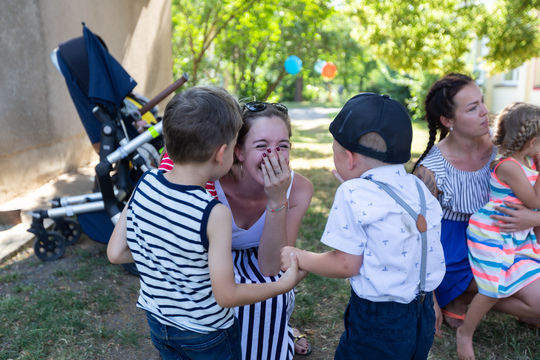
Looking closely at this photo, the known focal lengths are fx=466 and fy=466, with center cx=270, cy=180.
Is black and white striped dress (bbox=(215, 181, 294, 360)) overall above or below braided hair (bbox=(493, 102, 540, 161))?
below

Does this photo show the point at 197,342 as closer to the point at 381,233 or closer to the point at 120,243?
the point at 120,243

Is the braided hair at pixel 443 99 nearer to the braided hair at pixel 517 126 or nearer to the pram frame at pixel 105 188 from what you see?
the braided hair at pixel 517 126

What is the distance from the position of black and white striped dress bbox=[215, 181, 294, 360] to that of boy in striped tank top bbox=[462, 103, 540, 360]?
3.64 ft

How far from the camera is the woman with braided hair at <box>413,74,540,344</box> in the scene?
2.79 m

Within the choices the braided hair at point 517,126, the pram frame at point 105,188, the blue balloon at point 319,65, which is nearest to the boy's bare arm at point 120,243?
the pram frame at point 105,188

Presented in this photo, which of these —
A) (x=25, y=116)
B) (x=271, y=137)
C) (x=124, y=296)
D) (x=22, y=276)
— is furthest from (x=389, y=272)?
(x=25, y=116)

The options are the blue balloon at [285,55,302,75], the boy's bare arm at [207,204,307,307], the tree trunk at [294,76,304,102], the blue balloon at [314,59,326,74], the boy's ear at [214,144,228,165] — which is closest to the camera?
the boy's bare arm at [207,204,307,307]

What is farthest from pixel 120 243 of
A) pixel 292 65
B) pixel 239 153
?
pixel 292 65

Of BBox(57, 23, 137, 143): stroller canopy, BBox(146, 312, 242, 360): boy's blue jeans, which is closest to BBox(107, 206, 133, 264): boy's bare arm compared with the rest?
BBox(146, 312, 242, 360): boy's blue jeans

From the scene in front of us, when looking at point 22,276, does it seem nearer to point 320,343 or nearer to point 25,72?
point 320,343

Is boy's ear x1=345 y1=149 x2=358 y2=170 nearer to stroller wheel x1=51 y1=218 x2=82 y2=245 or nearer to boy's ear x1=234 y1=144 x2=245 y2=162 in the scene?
boy's ear x1=234 y1=144 x2=245 y2=162

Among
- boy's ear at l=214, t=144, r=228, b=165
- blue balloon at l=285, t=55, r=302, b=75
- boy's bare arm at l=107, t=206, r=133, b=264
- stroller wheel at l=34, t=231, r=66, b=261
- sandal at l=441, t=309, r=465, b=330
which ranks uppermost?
blue balloon at l=285, t=55, r=302, b=75

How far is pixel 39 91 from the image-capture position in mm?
5906

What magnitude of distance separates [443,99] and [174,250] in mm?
2024
